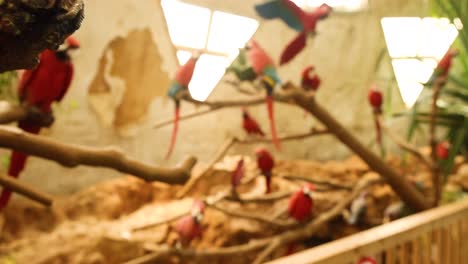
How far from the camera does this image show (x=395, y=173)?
2.12m

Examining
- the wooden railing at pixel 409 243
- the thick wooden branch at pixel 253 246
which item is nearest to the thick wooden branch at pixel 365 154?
the thick wooden branch at pixel 253 246

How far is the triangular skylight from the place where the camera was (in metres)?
2.46

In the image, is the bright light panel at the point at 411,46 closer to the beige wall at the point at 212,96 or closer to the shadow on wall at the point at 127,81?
the beige wall at the point at 212,96

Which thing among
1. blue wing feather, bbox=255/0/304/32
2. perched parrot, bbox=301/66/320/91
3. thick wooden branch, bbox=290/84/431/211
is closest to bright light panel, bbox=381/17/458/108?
thick wooden branch, bbox=290/84/431/211

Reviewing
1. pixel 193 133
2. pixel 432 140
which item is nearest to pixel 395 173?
pixel 432 140

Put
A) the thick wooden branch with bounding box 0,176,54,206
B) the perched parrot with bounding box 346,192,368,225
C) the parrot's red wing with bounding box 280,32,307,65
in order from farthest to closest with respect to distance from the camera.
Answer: the perched parrot with bounding box 346,192,368,225 → the parrot's red wing with bounding box 280,32,307,65 → the thick wooden branch with bounding box 0,176,54,206

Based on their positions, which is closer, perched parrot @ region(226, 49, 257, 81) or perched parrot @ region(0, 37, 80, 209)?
perched parrot @ region(0, 37, 80, 209)

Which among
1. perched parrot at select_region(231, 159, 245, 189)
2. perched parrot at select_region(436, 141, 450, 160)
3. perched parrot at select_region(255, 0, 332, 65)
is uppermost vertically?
perched parrot at select_region(255, 0, 332, 65)

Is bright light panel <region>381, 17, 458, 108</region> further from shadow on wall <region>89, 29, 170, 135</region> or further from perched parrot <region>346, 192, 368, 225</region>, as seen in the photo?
shadow on wall <region>89, 29, 170, 135</region>

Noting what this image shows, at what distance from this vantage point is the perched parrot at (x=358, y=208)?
96.1 inches

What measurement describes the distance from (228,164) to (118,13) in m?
0.96

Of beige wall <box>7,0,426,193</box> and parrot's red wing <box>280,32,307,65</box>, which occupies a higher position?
parrot's red wing <box>280,32,307,65</box>

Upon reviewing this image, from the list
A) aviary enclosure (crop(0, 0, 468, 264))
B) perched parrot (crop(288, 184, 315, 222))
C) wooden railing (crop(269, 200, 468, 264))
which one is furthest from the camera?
perched parrot (crop(288, 184, 315, 222))

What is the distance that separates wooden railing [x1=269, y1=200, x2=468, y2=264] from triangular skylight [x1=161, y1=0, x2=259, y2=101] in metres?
1.28
